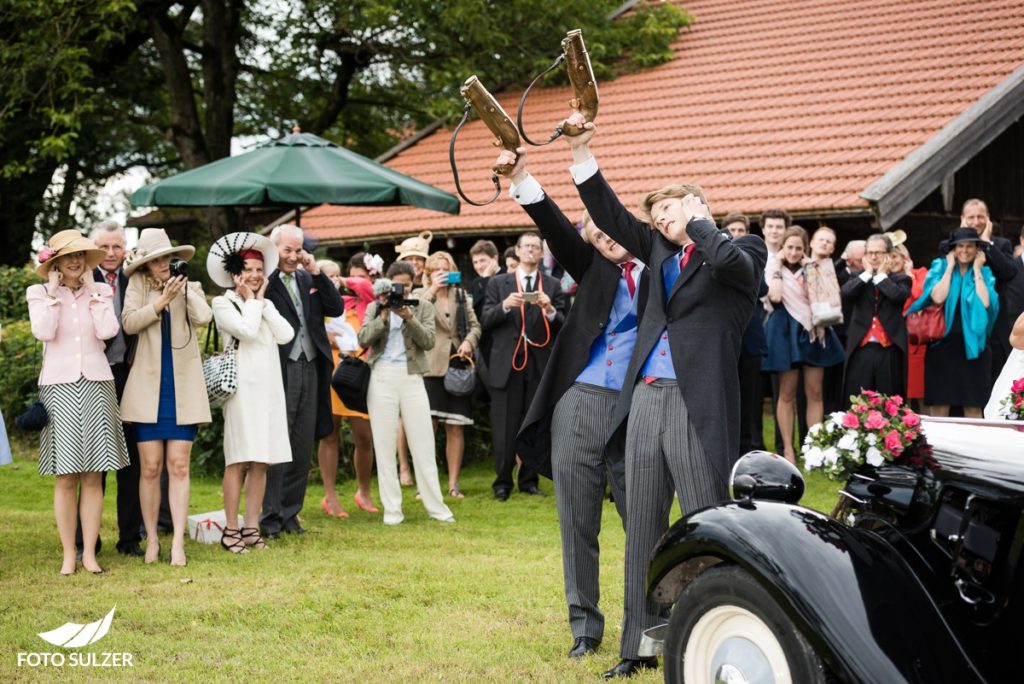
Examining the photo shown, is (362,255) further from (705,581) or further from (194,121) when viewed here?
(194,121)

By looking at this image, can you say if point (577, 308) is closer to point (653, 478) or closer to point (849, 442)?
point (653, 478)

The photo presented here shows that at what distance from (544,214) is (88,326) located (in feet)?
11.4

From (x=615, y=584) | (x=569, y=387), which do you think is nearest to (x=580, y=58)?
(x=569, y=387)

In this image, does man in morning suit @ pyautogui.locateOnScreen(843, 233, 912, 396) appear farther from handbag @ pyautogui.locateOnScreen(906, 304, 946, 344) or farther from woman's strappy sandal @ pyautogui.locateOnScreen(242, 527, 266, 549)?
woman's strappy sandal @ pyautogui.locateOnScreen(242, 527, 266, 549)

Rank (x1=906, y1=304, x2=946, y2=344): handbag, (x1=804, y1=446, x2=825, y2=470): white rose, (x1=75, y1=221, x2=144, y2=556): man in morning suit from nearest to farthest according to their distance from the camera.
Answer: (x1=804, y1=446, x2=825, y2=470): white rose → (x1=75, y1=221, x2=144, y2=556): man in morning suit → (x1=906, y1=304, x2=946, y2=344): handbag

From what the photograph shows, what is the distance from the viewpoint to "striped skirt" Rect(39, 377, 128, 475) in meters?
7.17

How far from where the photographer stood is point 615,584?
6.69 m

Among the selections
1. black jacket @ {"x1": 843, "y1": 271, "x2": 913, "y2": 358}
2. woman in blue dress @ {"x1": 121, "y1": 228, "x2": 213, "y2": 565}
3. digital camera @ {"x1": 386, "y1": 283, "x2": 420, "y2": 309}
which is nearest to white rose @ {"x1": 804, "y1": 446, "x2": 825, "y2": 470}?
woman in blue dress @ {"x1": 121, "y1": 228, "x2": 213, "y2": 565}

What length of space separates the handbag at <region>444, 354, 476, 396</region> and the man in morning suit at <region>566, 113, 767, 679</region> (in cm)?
532

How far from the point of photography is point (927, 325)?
1038 cm

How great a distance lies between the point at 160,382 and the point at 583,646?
11.9ft

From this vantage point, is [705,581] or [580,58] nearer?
[705,581]

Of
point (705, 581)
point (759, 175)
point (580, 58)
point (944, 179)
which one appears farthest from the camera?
point (759, 175)

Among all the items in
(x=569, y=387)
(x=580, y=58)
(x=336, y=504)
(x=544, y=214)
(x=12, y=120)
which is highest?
(x=12, y=120)
